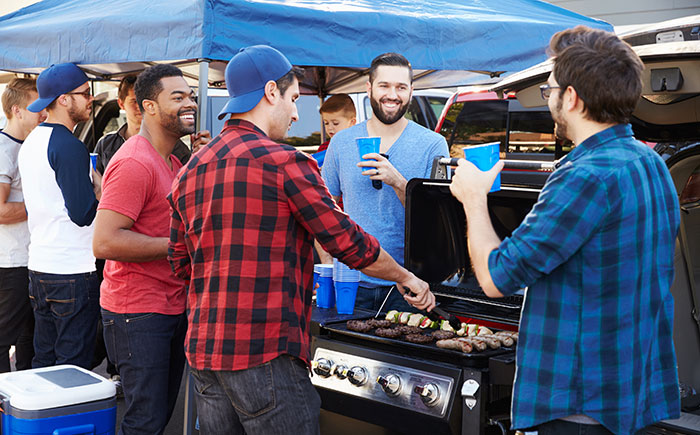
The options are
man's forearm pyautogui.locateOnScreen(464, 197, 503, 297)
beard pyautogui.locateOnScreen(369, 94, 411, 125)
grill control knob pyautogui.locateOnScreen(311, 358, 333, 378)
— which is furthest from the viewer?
beard pyautogui.locateOnScreen(369, 94, 411, 125)

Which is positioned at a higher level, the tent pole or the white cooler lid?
the tent pole

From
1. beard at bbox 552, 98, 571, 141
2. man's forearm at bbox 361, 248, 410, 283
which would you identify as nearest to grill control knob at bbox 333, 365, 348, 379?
man's forearm at bbox 361, 248, 410, 283

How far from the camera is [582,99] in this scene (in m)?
1.77

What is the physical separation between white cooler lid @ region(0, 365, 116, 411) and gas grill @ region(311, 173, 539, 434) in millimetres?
947

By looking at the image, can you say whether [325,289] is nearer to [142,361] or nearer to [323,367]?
[323,367]

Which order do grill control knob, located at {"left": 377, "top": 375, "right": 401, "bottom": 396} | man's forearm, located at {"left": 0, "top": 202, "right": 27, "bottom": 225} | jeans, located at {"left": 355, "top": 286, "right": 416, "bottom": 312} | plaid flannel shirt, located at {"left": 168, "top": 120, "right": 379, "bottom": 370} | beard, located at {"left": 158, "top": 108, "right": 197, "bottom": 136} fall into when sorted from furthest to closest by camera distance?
man's forearm, located at {"left": 0, "top": 202, "right": 27, "bottom": 225} < jeans, located at {"left": 355, "top": 286, "right": 416, "bottom": 312} < beard, located at {"left": 158, "top": 108, "right": 197, "bottom": 136} < grill control knob, located at {"left": 377, "top": 375, "right": 401, "bottom": 396} < plaid flannel shirt, located at {"left": 168, "top": 120, "right": 379, "bottom": 370}

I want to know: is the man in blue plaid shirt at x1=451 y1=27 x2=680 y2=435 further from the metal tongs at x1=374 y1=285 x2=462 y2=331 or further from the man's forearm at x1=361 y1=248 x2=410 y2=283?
the metal tongs at x1=374 y1=285 x2=462 y2=331

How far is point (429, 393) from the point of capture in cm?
242

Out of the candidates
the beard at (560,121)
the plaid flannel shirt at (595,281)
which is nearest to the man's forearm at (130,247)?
the plaid flannel shirt at (595,281)

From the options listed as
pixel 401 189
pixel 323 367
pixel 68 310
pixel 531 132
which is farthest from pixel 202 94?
pixel 531 132

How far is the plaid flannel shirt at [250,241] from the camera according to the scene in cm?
209

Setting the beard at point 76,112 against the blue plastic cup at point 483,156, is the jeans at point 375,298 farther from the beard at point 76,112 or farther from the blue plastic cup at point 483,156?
the beard at point 76,112

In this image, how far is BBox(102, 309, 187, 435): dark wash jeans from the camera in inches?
117

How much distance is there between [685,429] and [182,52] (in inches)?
107
